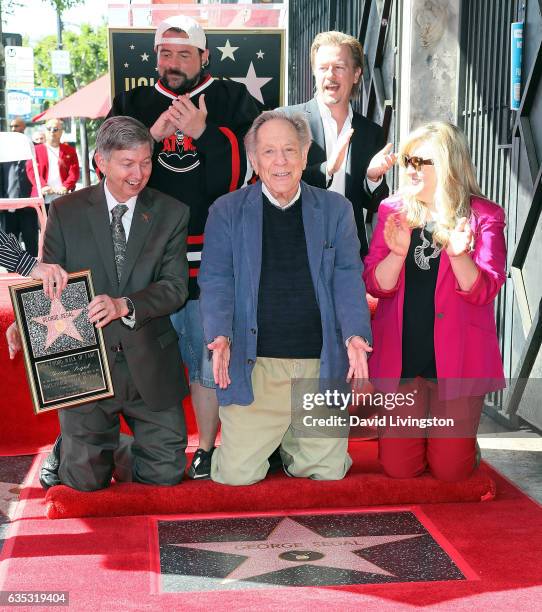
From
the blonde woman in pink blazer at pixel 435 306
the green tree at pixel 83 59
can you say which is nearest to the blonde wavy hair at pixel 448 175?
the blonde woman in pink blazer at pixel 435 306

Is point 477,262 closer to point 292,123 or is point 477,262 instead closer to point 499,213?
point 499,213

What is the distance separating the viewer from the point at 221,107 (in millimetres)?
4551

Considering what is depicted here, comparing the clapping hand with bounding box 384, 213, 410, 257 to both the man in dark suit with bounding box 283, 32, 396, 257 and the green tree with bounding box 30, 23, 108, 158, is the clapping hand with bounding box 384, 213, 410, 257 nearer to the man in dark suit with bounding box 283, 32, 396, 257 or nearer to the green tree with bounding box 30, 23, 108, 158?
the man in dark suit with bounding box 283, 32, 396, 257

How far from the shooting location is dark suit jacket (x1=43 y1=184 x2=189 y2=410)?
4.12m

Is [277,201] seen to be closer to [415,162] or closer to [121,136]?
[415,162]

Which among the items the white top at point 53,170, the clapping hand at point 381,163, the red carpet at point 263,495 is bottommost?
the red carpet at point 263,495

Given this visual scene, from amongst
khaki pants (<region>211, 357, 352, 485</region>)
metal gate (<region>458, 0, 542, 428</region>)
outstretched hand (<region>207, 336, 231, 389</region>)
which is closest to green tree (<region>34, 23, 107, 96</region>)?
metal gate (<region>458, 0, 542, 428</region>)

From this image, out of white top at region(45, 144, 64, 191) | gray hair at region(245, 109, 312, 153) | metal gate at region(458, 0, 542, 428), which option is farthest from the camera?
white top at region(45, 144, 64, 191)

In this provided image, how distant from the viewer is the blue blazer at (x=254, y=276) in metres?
4.13

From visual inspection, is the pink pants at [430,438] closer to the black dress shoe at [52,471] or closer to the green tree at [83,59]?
the black dress shoe at [52,471]

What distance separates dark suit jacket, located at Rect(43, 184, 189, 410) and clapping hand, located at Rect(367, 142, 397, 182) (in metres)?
0.97

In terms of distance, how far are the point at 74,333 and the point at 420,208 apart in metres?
1.57

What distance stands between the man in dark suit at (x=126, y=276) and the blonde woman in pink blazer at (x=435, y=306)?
0.90 metres

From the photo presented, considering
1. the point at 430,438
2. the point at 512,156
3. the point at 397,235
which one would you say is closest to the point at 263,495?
the point at 430,438
